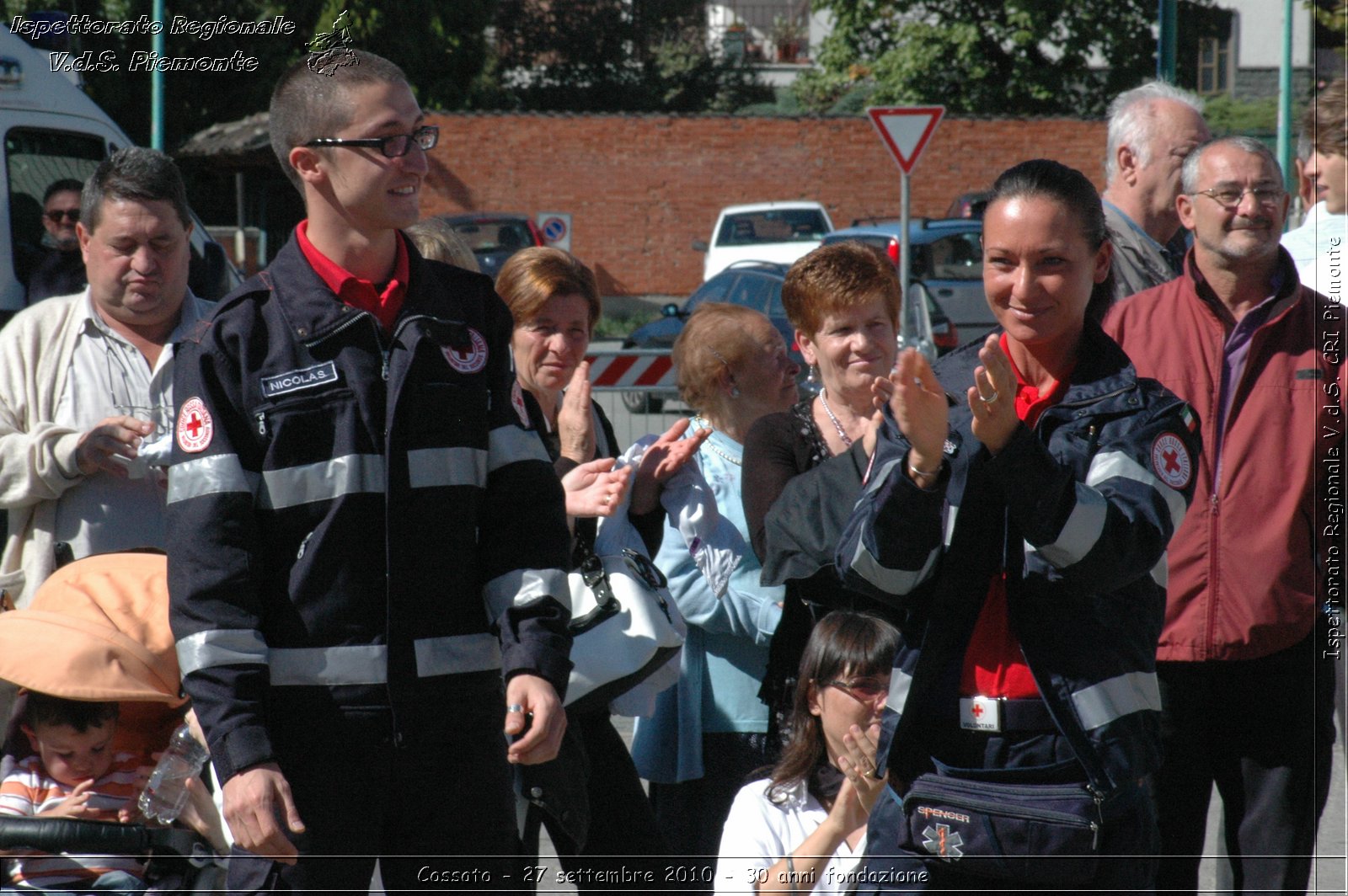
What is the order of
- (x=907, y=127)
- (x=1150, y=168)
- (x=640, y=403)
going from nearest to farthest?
(x=1150, y=168) < (x=640, y=403) < (x=907, y=127)

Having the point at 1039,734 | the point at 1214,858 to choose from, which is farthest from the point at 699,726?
the point at 1214,858

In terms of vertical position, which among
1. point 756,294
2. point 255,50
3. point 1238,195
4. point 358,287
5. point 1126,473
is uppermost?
point 255,50

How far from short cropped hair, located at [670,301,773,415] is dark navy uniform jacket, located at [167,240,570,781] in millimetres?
1558

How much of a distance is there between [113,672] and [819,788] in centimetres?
173

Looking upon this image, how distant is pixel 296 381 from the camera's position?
2.63 metres

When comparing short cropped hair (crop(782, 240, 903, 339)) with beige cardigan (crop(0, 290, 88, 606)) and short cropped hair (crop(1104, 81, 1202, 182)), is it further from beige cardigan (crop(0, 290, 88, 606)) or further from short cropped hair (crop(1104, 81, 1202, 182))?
beige cardigan (crop(0, 290, 88, 606))

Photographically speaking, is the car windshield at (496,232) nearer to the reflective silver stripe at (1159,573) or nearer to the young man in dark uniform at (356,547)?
the young man in dark uniform at (356,547)

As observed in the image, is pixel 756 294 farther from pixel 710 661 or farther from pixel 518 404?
pixel 518 404

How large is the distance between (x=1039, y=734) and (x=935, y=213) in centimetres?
3123

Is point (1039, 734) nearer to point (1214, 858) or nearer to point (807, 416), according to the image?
point (807, 416)

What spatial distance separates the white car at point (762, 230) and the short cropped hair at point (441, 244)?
20311mm

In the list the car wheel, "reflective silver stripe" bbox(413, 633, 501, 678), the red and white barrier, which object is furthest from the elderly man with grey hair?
the car wheel

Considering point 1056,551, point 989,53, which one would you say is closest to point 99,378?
point 1056,551

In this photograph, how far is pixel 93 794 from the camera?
3330mm
